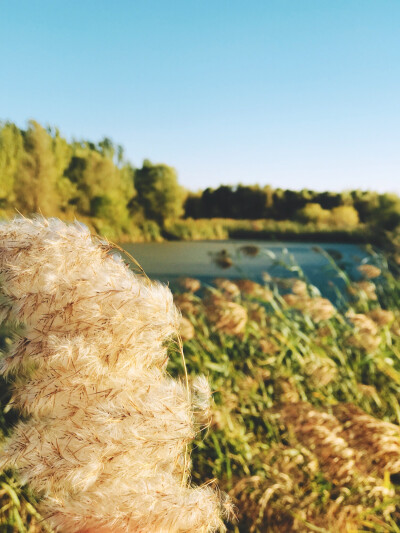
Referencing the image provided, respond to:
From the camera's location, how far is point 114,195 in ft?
9.72

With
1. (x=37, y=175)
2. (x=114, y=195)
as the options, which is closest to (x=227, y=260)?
(x=114, y=195)

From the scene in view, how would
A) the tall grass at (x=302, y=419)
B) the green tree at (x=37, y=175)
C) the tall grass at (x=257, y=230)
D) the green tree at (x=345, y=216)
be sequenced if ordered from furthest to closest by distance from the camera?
the green tree at (x=345, y=216)
the tall grass at (x=257, y=230)
the green tree at (x=37, y=175)
the tall grass at (x=302, y=419)

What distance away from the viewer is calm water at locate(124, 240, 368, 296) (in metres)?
2.96

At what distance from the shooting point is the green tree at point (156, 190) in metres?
3.10

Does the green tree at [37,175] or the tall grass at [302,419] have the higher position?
the green tree at [37,175]

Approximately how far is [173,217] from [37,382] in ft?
7.86

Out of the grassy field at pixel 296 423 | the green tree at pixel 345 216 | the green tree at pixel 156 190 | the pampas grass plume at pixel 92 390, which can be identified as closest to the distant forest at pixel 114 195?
the green tree at pixel 156 190

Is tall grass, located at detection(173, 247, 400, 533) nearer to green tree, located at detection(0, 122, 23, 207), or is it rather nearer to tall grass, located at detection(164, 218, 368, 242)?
tall grass, located at detection(164, 218, 368, 242)

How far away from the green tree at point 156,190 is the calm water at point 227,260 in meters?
0.20

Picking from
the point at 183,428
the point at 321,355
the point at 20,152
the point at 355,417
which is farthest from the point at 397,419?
the point at 20,152

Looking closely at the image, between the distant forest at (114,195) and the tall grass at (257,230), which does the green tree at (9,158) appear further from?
the tall grass at (257,230)

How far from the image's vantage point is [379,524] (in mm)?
1597

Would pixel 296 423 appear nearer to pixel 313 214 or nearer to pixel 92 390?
pixel 92 390

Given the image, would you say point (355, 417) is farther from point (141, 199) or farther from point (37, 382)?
point (141, 199)
